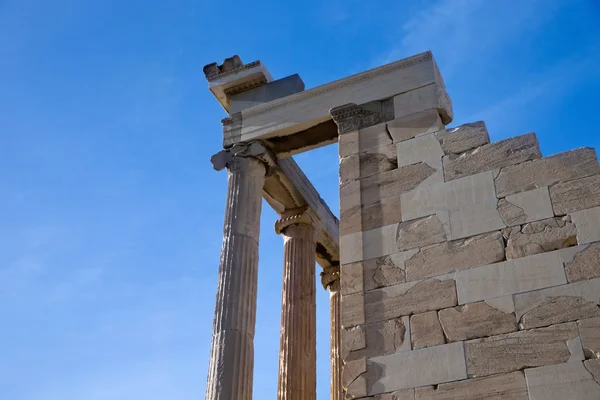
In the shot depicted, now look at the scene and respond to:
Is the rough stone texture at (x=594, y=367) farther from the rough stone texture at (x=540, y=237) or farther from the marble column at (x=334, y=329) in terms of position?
the marble column at (x=334, y=329)

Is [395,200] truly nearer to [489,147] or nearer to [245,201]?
[489,147]

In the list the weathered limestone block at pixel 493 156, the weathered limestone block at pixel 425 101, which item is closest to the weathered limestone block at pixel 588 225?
the weathered limestone block at pixel 493 156

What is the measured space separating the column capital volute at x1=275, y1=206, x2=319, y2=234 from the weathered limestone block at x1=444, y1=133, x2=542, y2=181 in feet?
26.0

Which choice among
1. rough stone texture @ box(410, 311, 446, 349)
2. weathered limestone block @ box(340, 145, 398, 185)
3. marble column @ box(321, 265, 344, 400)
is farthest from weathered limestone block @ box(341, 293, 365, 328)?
marble column @ box(321, 265, 344, 400)

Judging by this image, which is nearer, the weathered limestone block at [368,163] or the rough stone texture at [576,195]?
the rough stone texture at [576,195]

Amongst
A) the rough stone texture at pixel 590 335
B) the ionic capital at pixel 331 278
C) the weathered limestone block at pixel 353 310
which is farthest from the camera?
the ionic capital at pixel 331 278

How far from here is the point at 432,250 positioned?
14.1 meters

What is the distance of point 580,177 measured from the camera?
44.4 ft

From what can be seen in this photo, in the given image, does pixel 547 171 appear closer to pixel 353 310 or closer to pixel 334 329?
pixel 353 310

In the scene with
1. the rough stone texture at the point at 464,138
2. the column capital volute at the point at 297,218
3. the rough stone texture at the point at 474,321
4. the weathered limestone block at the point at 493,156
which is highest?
the column capital volute at the point at 297,218

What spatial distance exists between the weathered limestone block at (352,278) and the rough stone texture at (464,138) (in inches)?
112

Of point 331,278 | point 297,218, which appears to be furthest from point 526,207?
point 331,278

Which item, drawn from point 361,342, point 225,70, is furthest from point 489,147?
point 225,70

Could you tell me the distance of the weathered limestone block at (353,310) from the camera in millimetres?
14008
